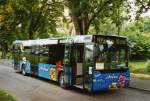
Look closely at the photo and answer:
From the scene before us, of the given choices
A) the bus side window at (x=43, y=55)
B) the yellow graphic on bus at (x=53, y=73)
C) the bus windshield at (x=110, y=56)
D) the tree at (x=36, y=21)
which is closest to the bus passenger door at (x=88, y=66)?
the bus windshield at (x=110, y=56)

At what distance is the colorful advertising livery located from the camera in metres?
15.0

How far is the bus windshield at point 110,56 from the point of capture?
49.3 feet

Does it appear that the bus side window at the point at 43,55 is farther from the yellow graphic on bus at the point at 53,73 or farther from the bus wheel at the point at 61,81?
the bus wheel at the point at 61,81

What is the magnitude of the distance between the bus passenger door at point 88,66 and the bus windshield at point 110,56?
0.85ft

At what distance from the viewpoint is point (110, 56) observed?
50.7 feet

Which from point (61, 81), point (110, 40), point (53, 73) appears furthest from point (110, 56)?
point (53, 73)

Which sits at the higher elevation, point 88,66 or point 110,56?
point 110,56

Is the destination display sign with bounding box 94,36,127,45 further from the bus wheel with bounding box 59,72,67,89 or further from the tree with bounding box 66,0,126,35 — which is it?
the tree with bounding box 66,0,126,35

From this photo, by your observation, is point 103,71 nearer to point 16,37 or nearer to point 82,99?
point 82,99

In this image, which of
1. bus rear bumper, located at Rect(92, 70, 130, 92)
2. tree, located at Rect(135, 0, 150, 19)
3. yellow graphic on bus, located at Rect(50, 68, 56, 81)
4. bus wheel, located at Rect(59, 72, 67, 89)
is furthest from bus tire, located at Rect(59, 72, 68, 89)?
tree, located at Rect(135, 0, 150, 19)

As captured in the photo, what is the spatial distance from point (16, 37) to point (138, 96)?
115 feet

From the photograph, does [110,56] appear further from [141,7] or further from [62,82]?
[141,7]

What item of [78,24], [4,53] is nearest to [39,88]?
[78,24]

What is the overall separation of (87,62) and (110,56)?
112cm
